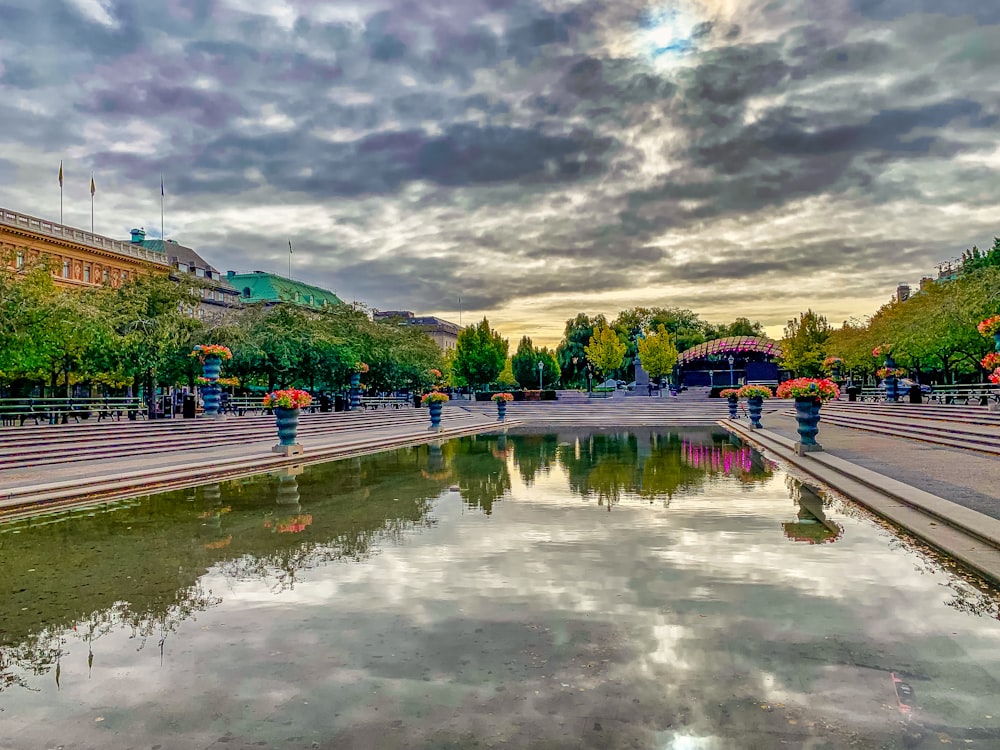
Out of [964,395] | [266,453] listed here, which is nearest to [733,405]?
[964,395]

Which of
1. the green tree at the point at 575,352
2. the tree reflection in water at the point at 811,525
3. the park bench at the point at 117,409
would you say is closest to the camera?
the tree reflection in water at the point at 811,525

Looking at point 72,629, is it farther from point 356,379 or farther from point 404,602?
point 356,379

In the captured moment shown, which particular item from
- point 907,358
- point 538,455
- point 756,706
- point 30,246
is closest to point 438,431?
point 538,455

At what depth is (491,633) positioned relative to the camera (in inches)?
228

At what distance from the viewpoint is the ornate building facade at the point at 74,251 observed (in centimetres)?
5759

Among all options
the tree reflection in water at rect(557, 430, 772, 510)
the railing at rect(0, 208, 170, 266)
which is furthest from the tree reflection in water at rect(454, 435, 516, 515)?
the railing at rect(0, 208, 170, 266)

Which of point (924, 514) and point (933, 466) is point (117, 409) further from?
point (924, 514)

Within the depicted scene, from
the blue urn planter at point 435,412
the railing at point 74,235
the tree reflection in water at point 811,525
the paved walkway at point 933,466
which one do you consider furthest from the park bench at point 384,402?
A: the tree reflection in water at point 811,525

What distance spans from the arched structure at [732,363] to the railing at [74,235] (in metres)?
64.8

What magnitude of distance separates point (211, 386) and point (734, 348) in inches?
2974

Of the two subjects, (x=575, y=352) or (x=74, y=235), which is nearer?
(x=74, y=235)

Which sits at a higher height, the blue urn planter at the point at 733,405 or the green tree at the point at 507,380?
the green tree at the point at 507,380

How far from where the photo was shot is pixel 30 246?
59.3 metres

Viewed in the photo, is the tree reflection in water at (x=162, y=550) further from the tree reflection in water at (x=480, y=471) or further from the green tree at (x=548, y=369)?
the green tree at (x=548, y=369)
